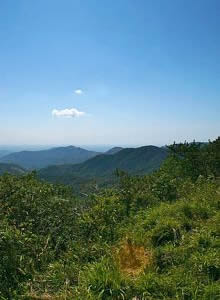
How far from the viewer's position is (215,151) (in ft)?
107

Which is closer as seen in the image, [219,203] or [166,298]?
[166,298]

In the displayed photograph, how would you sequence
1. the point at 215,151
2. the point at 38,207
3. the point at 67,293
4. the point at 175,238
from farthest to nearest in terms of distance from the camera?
the point at 215,151, the point at 38,207, the point at 175,238, the point at 67,293

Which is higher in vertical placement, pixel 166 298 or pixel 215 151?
pixel 215 151

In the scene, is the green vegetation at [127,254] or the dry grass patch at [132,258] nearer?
the green vegetation at [127,254]

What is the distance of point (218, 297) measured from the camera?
7934mm

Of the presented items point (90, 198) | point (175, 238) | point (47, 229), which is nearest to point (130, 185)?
point (90, 198)

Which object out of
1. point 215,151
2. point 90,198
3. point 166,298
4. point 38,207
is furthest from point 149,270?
point 215,151

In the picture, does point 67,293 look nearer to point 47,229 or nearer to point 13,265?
point 13,265

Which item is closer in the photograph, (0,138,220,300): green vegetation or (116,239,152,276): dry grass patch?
(0,138,220,300): green vegetation

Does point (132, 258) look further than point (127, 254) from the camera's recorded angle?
No

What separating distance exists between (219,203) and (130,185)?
10.5 meters

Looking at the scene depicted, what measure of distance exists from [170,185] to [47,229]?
6664mm

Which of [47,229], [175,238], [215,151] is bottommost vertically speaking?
[47,229]

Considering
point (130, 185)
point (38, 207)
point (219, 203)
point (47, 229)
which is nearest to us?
point (219, 203)
